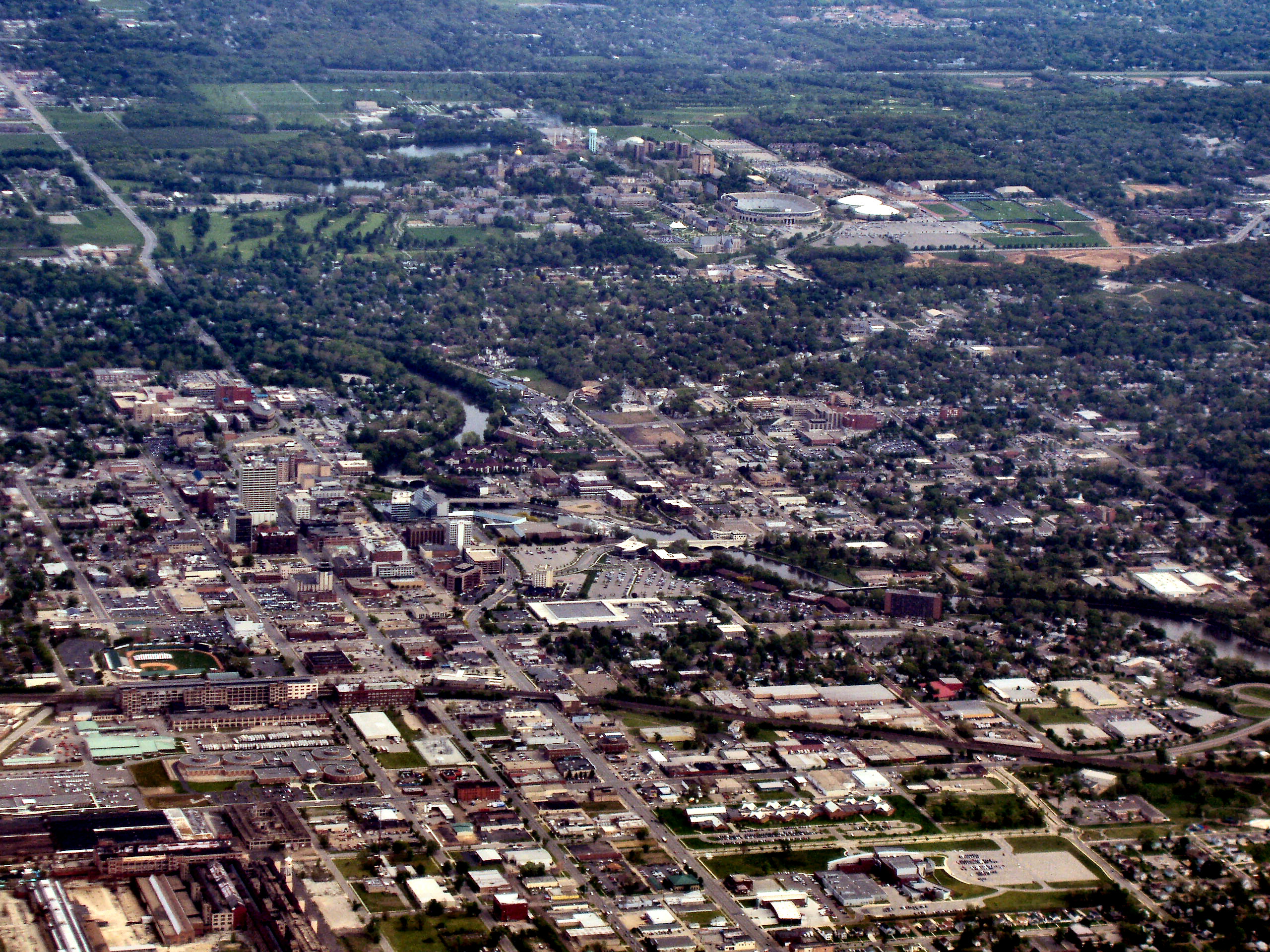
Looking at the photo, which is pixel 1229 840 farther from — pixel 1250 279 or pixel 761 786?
pixel 1250 279

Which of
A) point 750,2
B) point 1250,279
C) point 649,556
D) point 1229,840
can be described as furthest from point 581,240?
point 750,2

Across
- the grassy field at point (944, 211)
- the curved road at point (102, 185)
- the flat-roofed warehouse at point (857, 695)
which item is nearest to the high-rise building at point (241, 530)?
the flat-roofed warehouse at point (857, 695)

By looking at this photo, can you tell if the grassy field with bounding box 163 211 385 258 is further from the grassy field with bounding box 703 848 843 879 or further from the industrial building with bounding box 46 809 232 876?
the grassy field with bounding box 703 848 843 879

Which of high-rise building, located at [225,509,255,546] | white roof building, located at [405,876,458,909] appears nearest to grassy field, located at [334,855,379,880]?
white roof building, located at [405,876,458,909]

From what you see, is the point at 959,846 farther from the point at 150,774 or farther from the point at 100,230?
the point at 100,230

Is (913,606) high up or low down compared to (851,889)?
down

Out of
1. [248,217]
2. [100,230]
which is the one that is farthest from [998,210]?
[100,230]
